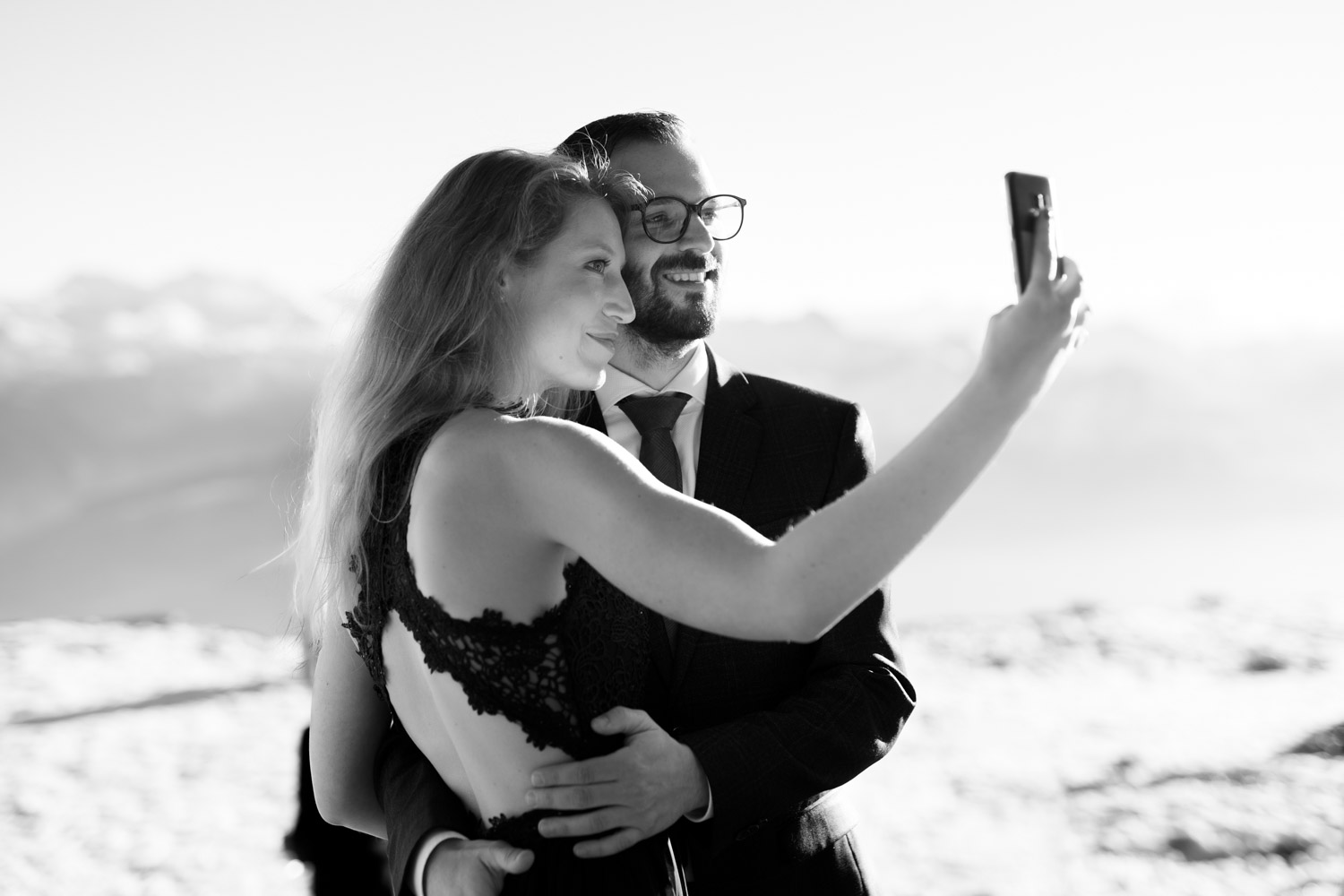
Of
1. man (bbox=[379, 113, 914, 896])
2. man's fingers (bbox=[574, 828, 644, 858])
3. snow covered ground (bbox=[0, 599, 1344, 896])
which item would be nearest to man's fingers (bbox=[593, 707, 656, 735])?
man (bbox=[379, 113, 914, 896])

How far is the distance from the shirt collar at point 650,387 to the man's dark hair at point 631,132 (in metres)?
0.43

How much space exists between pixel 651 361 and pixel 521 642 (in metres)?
0.98

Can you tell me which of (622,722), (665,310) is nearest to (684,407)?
(665,310)

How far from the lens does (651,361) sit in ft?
7.57

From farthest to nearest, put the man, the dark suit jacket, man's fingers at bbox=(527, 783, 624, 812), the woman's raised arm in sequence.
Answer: the dark suit jacket → the man → man's fingers at bbox=(527, 783, 624, 812) → the woman's raised arm

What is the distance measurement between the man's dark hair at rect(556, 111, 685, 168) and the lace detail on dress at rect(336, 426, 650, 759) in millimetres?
1039

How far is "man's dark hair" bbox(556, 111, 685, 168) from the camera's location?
2.37 meters

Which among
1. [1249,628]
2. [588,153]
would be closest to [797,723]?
[588,153]

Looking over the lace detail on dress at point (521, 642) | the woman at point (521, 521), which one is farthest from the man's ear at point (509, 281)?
Answer: the lace detail on dress at point (521, 642)

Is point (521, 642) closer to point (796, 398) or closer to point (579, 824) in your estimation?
point (579, 824)

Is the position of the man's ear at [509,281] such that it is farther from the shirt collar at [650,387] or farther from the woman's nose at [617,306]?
the shirt collar at [650,387]

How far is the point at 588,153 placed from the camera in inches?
90.8

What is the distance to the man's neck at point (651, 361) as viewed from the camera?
2307mm

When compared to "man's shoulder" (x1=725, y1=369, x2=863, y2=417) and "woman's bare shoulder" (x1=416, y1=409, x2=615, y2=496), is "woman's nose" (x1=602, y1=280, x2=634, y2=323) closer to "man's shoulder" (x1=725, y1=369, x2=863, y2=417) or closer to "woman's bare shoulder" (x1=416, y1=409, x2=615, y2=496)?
"woman's bare shoulder" (x1=416, y1=409, x2=615, y2=496)
